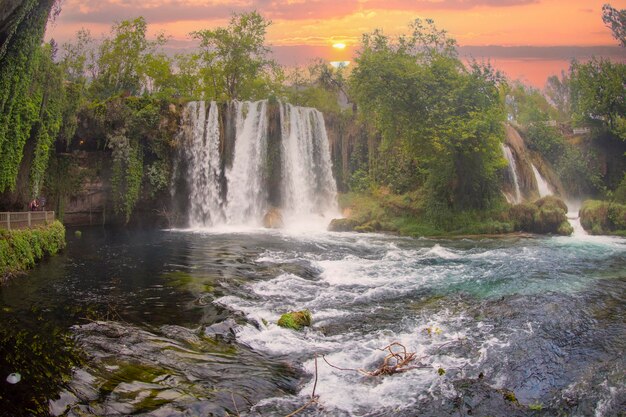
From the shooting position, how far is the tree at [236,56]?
4516cm

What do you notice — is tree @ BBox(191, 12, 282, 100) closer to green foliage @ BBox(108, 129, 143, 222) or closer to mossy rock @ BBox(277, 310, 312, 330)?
green foliage @ BBox(108, 129, 143, 222)

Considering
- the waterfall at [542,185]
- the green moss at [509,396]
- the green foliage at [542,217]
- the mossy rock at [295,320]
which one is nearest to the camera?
the green moss at [509,396]

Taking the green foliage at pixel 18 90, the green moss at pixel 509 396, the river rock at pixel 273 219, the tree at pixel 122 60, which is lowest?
the green moss at pixel 509 396

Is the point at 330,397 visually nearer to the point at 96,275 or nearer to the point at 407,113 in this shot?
the point at 96,275

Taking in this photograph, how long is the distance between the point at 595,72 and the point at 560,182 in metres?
9.98

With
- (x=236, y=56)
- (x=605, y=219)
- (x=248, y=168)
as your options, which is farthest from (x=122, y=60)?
(x=605, y=219)

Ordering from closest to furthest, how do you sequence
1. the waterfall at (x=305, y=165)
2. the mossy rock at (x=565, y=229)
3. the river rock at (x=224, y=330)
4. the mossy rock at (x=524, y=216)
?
1. the river rock at (x=224, y=330)
2. the mossy rock at (x=565, y=229)
3. the mossy rock at (x=524, y=216)
4. the waterfall at (x=305, y=165)

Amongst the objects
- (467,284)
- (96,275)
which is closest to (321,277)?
(467,284)

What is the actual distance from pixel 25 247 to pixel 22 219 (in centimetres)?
145

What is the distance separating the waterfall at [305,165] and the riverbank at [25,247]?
1613 cm

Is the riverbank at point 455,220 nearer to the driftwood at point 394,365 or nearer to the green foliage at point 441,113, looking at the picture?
the green foliage at point 441,113

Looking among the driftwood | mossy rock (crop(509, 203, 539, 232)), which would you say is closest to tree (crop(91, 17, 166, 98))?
mossy rock (crop(509, 203, 539, 232))

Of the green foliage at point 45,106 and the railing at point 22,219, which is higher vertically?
the green foliage at point 45,106

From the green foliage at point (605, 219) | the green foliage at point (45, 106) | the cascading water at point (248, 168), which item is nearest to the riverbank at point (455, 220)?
the green foliage at point (605, 219)
